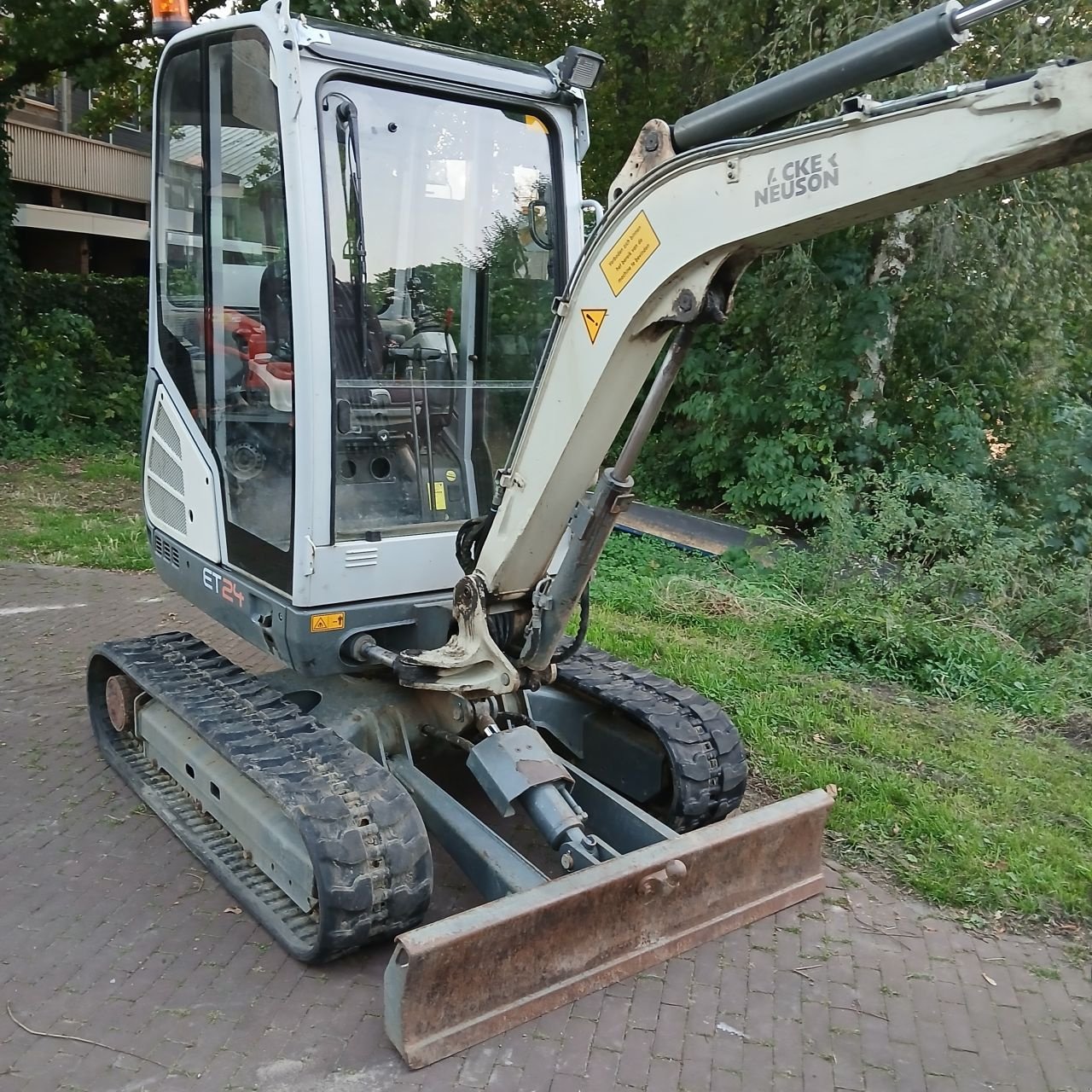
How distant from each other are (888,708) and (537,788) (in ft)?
8.34

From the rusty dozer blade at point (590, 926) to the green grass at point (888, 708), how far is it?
690 mm

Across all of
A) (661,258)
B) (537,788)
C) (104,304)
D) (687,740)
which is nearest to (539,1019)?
(537,788)

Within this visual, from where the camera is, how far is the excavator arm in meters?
2.29

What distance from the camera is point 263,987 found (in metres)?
3.30

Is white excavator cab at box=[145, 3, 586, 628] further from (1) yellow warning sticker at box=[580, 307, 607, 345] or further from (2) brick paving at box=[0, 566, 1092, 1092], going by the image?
(2) brick paving at box=[0, 566, 1092, 1092]

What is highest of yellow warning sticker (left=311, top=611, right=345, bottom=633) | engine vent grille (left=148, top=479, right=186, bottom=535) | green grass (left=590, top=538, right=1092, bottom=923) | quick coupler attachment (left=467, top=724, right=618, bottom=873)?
engine vent grille (left=148, top=479, right=186, bottom=535)

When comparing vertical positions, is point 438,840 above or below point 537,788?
below

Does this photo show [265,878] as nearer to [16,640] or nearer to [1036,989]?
[1036,989]

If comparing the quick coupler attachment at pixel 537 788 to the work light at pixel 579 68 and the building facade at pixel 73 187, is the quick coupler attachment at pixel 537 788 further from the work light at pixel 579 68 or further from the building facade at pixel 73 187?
the building facade at pixel 73 187

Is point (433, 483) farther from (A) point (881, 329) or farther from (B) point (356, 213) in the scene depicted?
(A) point (881, 329)

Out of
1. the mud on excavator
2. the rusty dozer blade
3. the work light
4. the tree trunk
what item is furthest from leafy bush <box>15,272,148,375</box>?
the rusty dozer blade

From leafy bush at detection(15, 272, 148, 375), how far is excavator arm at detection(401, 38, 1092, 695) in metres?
12.0

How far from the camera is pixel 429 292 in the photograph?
12.8 feet

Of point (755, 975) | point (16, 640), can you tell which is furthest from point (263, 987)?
point (16, 640)
